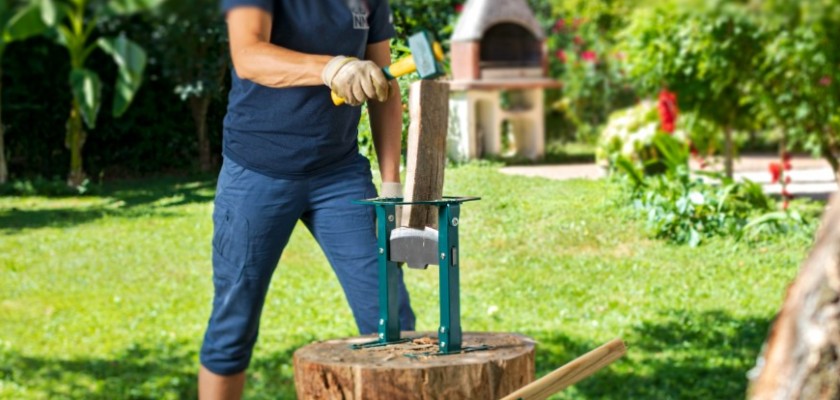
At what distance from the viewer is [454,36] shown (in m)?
5.18

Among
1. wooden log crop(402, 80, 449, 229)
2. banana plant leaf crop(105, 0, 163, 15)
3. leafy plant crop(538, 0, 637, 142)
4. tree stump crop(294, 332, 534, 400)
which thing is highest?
leafy plant crop(538, 0, 637, 142)

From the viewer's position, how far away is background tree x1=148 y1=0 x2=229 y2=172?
14.2 feet

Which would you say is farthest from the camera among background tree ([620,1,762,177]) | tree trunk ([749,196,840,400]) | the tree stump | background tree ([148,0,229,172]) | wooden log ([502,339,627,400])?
background tree ([620,1,762,177])

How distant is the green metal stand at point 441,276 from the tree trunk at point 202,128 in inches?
96.7

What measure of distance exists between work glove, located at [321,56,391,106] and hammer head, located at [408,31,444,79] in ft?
0.24

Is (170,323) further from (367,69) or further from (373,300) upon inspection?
(367,69)

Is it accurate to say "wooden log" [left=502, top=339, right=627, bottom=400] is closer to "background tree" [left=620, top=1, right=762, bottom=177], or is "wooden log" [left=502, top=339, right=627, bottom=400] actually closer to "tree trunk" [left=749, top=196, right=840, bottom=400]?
"tree trunk" [left=749, top=196, right=840, bottom=400]

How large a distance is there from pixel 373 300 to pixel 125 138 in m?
3.04

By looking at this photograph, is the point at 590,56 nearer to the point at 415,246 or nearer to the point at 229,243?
the point at 229,243

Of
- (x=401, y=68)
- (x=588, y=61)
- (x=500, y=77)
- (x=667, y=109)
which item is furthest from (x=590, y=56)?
(x=401, y=68)

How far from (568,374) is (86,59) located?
3.53m

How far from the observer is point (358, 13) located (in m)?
2.30

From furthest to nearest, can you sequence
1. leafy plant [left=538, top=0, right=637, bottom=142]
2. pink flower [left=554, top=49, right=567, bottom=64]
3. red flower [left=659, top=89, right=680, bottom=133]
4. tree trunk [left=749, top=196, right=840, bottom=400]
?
pink flower [left=554, top=49, right=567, bottom=64], leafy plant [left=538, top=0, right=637, bottom=142], red flower [left=659, top=89, right=680, bottom=133], tree trunk [left=749, top=196, right=840, bottom=400]

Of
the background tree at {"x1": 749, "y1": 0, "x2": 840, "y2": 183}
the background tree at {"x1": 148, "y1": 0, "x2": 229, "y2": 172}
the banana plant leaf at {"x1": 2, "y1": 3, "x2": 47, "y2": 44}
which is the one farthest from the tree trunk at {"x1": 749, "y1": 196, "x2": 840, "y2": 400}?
the background tree at {"x1": 749, "y1": 0, "x2": 840, "y2": 183}
